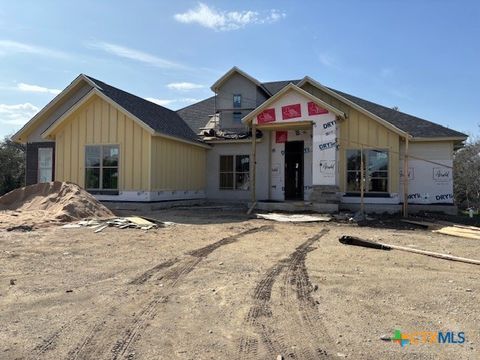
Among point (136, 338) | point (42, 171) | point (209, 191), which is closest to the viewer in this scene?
point (136, 338)

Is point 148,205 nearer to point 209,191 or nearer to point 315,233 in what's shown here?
point 209,191

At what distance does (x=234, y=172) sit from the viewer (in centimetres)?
2144

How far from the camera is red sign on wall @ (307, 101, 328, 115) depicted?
57.7ft

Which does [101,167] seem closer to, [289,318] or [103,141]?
[103,141]

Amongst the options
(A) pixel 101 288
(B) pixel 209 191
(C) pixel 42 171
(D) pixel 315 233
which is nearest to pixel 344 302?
(A) pixel 101 288

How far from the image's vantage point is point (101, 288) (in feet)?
18.9

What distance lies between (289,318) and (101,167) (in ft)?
49.2

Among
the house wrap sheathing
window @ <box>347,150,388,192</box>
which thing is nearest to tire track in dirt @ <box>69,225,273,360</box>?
the house wrap sheathing

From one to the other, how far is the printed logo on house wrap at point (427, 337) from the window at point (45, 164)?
19389mm

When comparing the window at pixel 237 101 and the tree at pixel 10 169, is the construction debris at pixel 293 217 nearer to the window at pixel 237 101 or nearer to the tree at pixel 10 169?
the window at pixel 237 101

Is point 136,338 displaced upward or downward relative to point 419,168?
downward

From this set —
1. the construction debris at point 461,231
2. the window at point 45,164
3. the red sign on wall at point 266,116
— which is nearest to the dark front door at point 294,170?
the red sign on wall at point 266,116

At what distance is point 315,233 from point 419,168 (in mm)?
8784

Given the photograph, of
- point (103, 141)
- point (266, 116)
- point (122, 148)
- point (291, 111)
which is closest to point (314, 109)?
point (291, 111)
